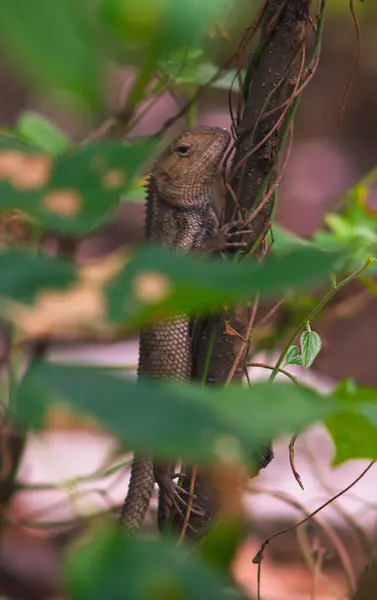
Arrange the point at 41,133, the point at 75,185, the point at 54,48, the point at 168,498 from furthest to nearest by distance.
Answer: the point at 41,133 < the point at 168,498 < the point at 75,185 < the point at 54,48

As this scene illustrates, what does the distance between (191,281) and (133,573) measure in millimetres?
167

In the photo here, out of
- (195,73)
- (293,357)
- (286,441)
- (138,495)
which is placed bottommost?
(286,441)

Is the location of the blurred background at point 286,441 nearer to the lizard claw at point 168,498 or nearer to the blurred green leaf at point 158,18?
the lizard claw at point 168,498

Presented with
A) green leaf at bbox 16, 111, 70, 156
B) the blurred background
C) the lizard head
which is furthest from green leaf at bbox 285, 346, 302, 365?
green leaf at bbox 16, 111, 70, 156

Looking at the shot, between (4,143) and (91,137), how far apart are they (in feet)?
4.86

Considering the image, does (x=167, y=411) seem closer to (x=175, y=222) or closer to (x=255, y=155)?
(x=255, y=155)

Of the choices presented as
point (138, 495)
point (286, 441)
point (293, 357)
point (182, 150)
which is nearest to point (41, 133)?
point (182, 150)

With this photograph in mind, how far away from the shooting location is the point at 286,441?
3.35 metres

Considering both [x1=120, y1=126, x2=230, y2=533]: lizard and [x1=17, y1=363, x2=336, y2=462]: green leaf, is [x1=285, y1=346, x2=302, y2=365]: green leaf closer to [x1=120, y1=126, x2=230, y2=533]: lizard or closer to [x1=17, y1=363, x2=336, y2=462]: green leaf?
[x1=120, y1=126, x2=230, y2=533]: lizard

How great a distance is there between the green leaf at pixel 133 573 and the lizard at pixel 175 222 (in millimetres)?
1110

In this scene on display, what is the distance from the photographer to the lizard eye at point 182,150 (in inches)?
72.0

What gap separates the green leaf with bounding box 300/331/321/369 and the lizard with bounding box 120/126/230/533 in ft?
1.30

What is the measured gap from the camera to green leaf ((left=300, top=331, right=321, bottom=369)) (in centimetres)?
121

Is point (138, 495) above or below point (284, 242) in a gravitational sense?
below
